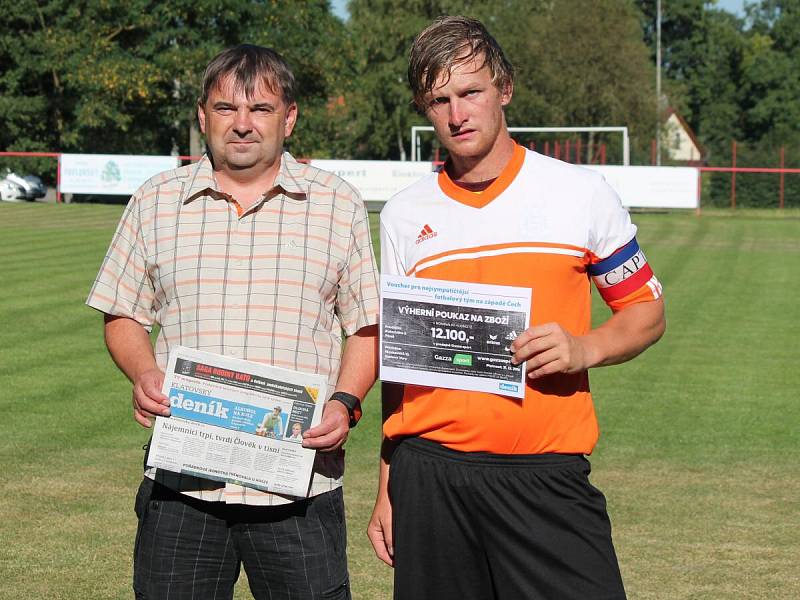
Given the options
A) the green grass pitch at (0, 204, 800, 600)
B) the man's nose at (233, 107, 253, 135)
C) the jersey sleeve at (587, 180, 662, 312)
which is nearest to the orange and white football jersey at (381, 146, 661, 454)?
the jersey sleeve at (587, 180, 662, 312)

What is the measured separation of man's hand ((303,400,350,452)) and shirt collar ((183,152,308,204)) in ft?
1.98

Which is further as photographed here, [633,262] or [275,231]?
[275,231]

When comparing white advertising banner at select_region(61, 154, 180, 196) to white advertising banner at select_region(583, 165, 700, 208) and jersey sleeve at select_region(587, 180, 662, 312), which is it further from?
jersey sleeve at select_region(587, 180, 662, 312)

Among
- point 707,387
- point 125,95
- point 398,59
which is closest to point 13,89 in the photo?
point 125,95

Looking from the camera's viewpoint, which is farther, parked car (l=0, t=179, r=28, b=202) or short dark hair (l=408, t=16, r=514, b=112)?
parked car (l=0, t=179, r=28, b=202)

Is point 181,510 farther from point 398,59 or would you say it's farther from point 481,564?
point 398,59

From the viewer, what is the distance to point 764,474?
8.36m

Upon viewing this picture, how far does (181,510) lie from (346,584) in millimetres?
520

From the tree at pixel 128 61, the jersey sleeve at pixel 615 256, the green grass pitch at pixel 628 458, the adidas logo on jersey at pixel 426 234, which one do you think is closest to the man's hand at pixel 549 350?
the jersey sleeve at pixel 615 256

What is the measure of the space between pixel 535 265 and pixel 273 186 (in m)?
0.84

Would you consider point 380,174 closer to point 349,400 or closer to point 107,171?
point 107,171

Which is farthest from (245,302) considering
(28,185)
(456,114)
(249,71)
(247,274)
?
(28,185)

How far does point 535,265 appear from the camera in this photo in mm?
3307

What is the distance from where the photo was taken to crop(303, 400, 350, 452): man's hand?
11.8 feet
